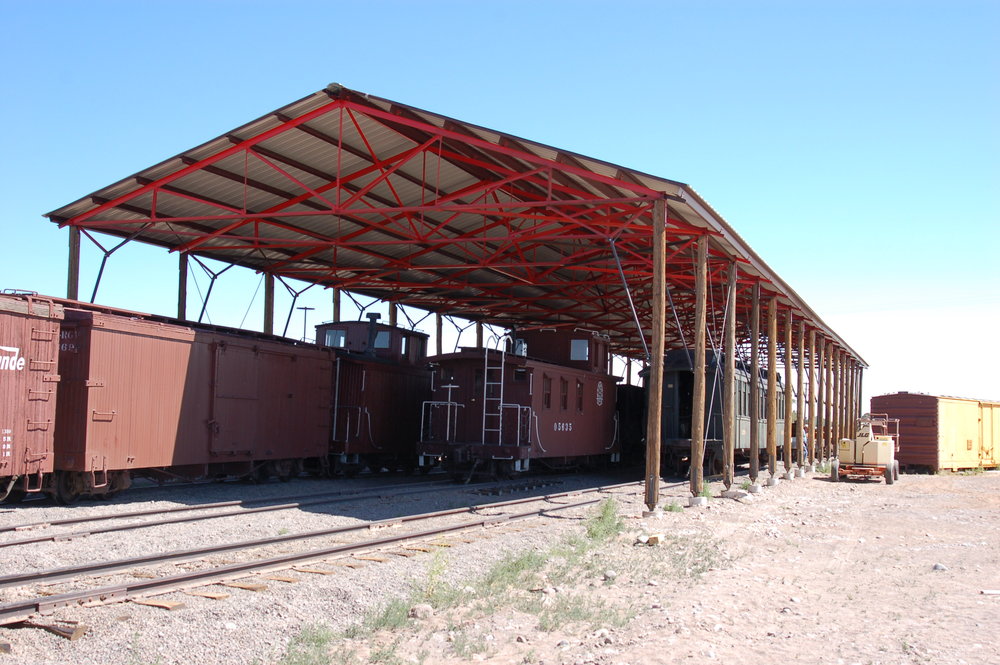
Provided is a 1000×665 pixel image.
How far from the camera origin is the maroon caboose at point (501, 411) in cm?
1922

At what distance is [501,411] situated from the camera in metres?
18.7

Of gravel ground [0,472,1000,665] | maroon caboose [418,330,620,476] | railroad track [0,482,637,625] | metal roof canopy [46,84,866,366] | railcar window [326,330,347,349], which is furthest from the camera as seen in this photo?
railcar window [326,330,347,349]

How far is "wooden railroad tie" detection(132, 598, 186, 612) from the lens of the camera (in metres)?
6.94

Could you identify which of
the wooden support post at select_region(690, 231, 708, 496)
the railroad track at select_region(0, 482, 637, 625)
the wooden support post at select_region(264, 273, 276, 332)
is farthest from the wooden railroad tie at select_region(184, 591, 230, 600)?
the wooden support post at select_region(264, 273, 276, 332)

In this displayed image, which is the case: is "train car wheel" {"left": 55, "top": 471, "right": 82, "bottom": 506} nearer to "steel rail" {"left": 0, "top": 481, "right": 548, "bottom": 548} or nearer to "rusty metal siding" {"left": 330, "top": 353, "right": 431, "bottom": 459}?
"steel rail" {"left": 0, "top": 481, "right": 548, "bottom": 548}

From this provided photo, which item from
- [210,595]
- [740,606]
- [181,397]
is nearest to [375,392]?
[181,397]

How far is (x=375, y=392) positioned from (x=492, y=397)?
3.53 m

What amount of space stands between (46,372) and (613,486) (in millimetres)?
12725

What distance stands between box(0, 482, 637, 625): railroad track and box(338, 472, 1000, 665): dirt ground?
218 centimetres

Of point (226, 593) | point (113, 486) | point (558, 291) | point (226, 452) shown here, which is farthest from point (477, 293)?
point (226, 593)

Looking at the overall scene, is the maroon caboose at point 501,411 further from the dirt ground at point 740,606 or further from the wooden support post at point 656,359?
the dirt ground at point 740,606

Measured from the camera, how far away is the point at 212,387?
53.7 ft

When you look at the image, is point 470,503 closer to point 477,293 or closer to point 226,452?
point 226,452

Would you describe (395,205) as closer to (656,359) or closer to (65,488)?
(656,359)
